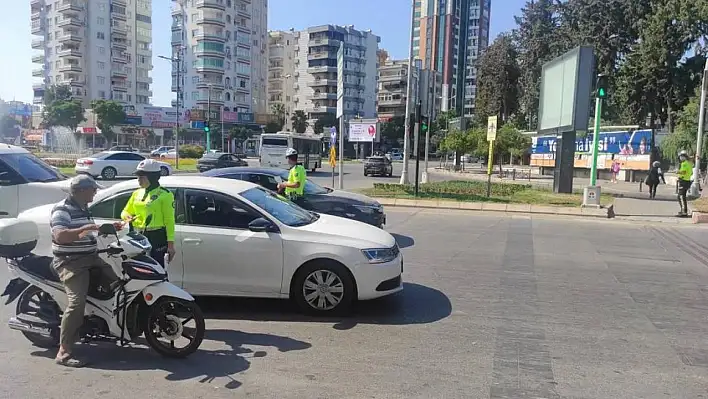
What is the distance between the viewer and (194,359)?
4.54 meters

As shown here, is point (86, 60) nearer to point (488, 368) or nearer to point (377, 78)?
point (377, 78)

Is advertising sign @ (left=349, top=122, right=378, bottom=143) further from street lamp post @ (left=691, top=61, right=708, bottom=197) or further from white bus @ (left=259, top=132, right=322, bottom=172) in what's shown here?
street lamp post @ (left=691, top=61, right=708, bottom=197)

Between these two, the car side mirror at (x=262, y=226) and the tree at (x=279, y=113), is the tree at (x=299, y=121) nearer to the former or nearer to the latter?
the tree at (x=279, y=113)

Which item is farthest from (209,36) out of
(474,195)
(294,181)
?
(294,181)

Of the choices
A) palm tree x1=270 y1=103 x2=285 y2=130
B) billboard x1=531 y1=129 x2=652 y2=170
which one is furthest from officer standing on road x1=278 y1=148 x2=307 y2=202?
palm tree x1=270 y1=103 x2=285 y2=130

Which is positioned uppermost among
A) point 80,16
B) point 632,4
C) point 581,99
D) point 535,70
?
point 80,16

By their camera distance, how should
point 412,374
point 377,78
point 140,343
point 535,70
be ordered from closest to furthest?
point 412,374 < point 140,343 < point 535,70 < point 377,78

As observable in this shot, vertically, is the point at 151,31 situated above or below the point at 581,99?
above

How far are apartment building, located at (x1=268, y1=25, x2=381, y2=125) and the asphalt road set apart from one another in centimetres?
10174

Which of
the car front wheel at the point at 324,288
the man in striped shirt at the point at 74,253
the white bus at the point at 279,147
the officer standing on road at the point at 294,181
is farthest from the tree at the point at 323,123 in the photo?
the man in striped shirt at the point at 74,253

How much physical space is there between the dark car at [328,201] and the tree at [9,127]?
84319 mm

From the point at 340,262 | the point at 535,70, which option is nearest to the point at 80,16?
the point at 535,70

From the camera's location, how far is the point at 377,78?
118250 millimetres

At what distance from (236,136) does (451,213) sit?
7459 cm
